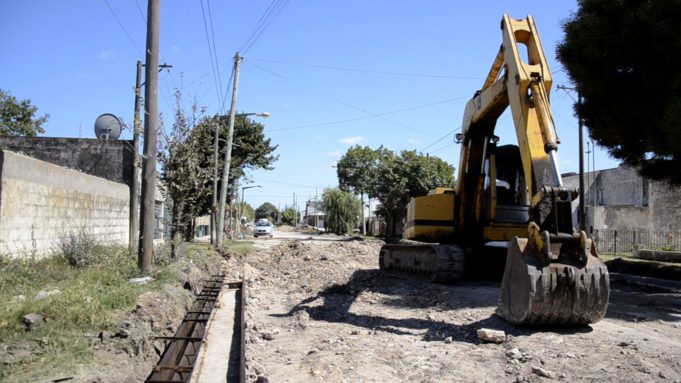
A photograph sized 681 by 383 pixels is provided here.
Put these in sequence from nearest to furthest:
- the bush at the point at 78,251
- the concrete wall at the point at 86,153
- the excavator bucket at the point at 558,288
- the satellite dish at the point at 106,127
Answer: the excavator bucket at the point at 558,288 → the bush at the point at 78,251 → the concrete wall at the point at 86,153 → the satellite dish at the point at 106,127

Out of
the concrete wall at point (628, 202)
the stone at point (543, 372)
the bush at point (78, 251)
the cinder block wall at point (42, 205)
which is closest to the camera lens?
the stone at point (543, 372)

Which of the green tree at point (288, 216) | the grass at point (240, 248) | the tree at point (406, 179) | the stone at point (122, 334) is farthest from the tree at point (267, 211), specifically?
the stone at point (122, 334)

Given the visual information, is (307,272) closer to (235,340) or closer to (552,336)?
(235,340)

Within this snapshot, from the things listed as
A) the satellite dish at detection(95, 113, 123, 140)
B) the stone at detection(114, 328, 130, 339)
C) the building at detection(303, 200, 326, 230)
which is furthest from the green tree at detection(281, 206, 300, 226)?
the stone at detection(114, 328, 130, 339)

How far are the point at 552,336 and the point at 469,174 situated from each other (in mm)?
5888

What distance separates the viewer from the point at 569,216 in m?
7.31

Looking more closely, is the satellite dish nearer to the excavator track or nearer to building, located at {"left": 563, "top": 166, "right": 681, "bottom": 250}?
the excavator track

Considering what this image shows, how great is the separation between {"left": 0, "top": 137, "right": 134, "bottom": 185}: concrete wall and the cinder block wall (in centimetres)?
323

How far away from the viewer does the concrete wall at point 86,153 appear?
1773cm

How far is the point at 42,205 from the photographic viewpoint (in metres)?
10.7

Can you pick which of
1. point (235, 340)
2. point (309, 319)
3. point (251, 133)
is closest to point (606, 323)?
point (309, 319)

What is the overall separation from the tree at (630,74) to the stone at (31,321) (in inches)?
458

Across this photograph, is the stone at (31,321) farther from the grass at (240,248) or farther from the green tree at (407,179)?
the green tree at (407,179)

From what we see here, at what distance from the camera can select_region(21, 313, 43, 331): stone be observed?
5.65m
